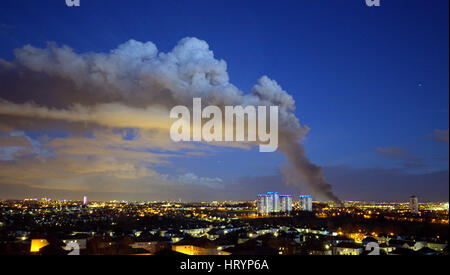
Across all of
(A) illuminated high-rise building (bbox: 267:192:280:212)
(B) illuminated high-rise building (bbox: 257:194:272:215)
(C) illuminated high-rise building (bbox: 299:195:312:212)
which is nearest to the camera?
(B) illuminated high-rise building (bbox: 257:194:272:215)

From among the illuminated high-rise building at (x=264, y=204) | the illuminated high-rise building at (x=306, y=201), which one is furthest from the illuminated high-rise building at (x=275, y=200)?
the illuminated high-rise building at (x=306, y=201)

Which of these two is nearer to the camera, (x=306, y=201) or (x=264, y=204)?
(x=264, y=204)

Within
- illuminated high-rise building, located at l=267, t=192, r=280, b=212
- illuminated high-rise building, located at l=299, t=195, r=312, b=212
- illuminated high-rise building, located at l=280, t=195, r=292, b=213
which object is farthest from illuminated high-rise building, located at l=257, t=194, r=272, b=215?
illuminated high-rise building, located at l=299, t=195, r=312, b=212

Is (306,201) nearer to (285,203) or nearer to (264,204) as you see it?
(285,203)

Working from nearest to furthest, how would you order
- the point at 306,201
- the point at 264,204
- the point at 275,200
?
1. the point at 264,204
2. the point at 275,200
3. the point at 306,201

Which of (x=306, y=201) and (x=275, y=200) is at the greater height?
(x=275, y=200)

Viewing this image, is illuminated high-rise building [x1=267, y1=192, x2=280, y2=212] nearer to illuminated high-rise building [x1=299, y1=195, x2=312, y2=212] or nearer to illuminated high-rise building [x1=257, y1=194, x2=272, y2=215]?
illuminated high-rise building [x1=257, y1=194, x2=272, y2=215]

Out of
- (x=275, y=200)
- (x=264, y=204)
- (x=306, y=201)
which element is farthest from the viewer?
(x=306, y=201)

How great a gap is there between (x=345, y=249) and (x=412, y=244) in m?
5.33

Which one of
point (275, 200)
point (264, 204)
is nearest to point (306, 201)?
point (275, 200)
